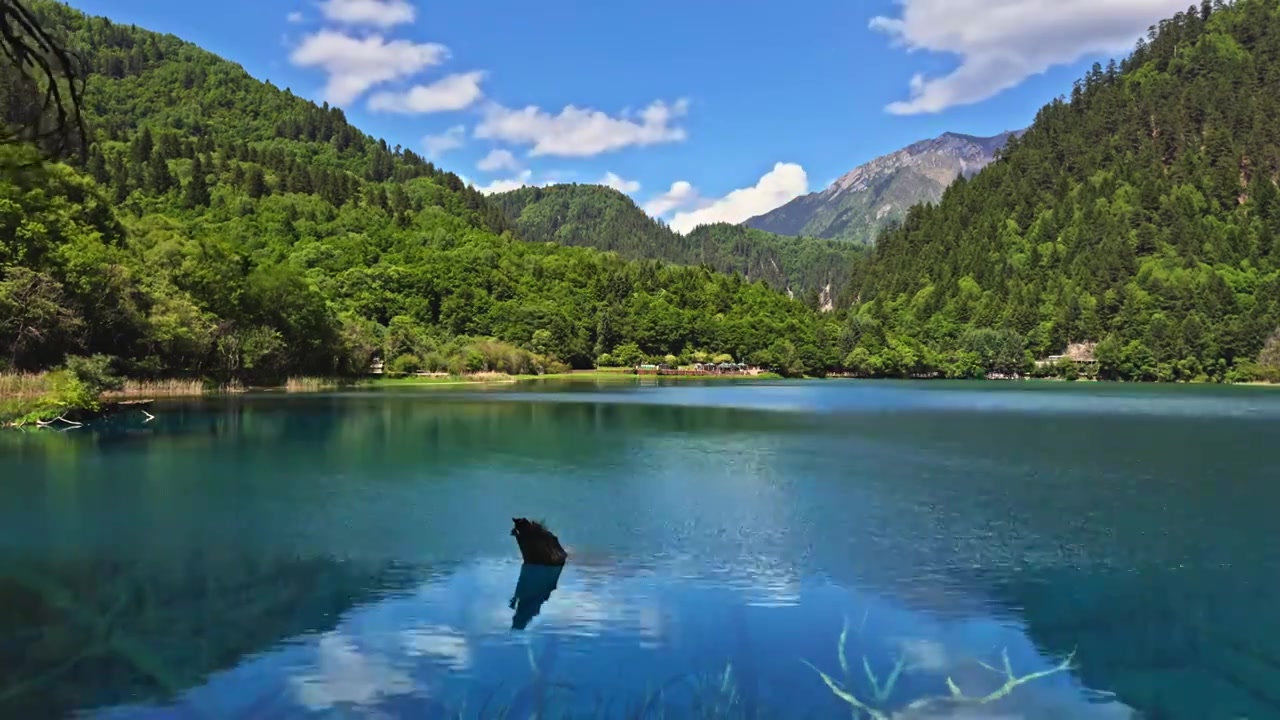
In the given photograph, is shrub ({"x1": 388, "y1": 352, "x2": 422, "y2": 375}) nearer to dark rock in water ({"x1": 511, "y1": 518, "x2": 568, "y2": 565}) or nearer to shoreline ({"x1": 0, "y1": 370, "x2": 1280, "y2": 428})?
shoreline ({"x1": 0, "y1": 370, "x2": 1280, "y2": 428})

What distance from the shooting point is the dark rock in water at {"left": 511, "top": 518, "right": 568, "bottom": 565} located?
19.7 metres

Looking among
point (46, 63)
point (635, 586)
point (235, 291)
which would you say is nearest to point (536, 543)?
point (635, 586)

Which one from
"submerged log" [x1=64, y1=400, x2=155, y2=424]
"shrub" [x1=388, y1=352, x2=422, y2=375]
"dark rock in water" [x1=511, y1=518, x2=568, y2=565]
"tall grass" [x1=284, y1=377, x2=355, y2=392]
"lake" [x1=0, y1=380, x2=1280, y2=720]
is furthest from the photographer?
"shrub" [x1=388, y1=352, x2=422, y2=375]

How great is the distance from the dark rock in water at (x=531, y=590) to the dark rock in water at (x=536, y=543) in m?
0.15

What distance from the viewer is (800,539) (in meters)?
23.5

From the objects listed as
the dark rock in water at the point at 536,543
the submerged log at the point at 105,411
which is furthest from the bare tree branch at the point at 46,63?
the submerged log at the point at 105,411

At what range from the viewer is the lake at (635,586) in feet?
42.1

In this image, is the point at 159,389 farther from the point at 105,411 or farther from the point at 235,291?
the point at 105,411

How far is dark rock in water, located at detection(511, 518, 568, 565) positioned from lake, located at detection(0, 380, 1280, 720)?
644 millimetres

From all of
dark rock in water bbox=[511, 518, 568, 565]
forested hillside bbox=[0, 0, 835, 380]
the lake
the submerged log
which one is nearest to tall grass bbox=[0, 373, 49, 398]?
the submerged log

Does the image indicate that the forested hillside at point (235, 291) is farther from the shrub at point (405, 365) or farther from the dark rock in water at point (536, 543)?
the dark rock in water at point (536, 543)

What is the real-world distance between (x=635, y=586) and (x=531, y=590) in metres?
2.11

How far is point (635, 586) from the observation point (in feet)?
60.3

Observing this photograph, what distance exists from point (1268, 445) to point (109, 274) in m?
71.3
